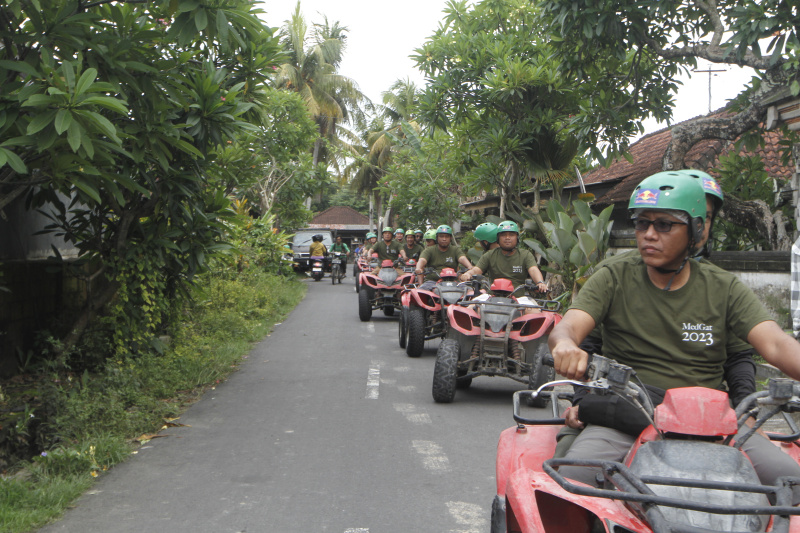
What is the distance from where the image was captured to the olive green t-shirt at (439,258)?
12070 mm

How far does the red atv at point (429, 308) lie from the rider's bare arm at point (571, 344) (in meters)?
6.01

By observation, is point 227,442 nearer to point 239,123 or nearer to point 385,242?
point 239,123

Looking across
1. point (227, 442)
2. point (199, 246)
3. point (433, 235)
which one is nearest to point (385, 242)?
point (433, 235)

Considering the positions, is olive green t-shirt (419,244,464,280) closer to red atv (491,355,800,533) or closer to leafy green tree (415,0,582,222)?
leafy green tree (415,0,582,222)

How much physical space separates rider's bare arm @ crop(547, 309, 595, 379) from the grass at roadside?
319 centimetres

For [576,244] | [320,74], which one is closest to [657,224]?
[576,244]

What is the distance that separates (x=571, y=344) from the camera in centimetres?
287

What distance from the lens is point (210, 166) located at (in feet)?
24.7

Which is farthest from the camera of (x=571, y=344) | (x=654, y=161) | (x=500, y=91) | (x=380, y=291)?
(x=654, y=161)

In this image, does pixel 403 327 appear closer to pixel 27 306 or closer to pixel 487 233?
pixel 487 233

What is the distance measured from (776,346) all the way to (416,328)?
7.23m

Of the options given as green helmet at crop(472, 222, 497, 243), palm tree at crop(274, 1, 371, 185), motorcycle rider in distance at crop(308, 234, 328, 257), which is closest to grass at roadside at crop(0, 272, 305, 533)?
green helmet at crop(472, 222, 497, 243)

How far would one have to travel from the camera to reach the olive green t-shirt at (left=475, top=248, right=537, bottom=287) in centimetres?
932

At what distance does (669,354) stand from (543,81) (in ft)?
39.0
